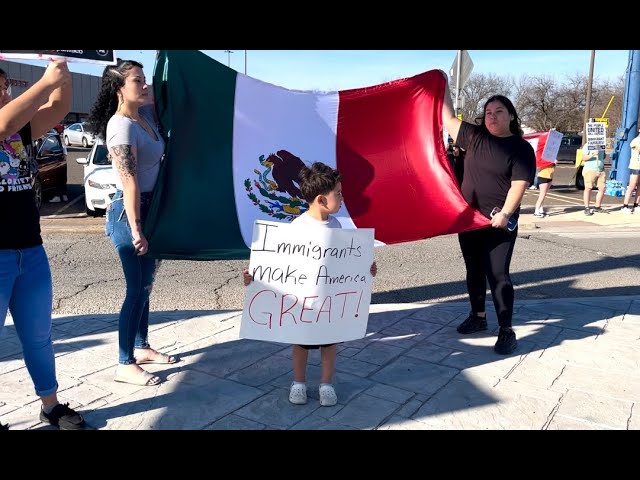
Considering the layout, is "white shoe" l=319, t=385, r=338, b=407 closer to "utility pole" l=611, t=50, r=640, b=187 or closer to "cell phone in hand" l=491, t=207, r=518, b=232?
"cell phone in hand" l=491, t=207, r=518, b=232

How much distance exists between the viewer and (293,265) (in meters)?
3.29

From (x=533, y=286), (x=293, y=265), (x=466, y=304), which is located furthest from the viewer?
(x=533, y=286)

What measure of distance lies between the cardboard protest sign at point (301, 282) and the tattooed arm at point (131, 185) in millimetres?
703

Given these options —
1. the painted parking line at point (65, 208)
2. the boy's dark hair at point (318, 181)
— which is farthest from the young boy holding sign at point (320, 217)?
the painted parking line at point (65, 208)

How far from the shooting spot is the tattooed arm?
3.29 metres

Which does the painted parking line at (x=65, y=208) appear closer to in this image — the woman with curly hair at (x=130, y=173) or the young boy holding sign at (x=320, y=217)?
the woman with curly hair at (x=130, y=173)

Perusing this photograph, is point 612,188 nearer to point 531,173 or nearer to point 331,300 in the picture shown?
point 531,173

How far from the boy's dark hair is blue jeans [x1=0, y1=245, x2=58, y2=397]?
1.45 metres

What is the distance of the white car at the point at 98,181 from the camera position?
411 inches

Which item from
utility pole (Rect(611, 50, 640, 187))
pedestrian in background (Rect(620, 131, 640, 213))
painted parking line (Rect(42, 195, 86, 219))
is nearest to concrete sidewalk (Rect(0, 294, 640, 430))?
painted parking line (Rect(42, 195, 86, 219))

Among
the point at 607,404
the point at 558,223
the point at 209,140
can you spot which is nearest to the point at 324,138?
the point at 209,140

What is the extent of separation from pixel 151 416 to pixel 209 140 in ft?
6.03

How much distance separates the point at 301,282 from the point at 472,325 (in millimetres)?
2064

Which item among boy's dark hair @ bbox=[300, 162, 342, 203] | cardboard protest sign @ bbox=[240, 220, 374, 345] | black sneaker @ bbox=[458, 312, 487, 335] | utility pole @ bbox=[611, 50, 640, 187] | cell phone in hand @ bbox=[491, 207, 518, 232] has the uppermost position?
utility pole @ bbox=[611, 50, 640, 187]
